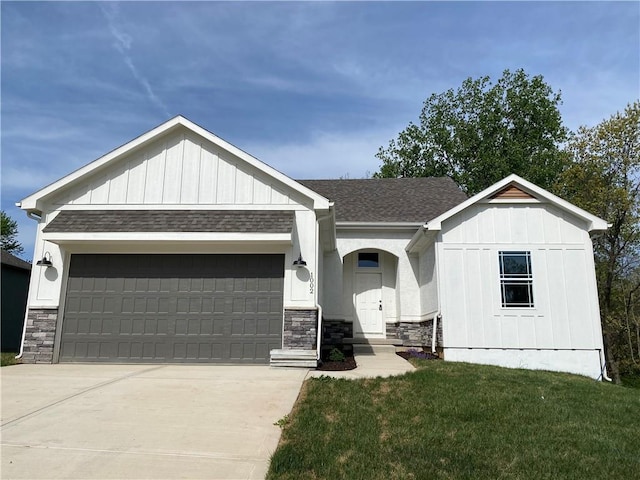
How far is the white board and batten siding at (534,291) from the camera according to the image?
33.4 feet

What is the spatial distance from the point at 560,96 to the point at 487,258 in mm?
21049

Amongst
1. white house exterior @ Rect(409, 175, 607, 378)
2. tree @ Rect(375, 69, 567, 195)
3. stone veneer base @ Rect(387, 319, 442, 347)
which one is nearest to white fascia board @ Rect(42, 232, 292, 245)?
white house exterior @ Rect(409, 175, 607, 378)

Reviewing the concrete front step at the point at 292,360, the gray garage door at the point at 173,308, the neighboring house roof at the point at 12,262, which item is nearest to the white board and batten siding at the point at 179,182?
the gray garage door at the point at 173,308

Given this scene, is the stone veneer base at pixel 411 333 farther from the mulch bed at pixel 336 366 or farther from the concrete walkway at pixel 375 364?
the mulch bed at pixel 336 366

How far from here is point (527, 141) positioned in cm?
2602

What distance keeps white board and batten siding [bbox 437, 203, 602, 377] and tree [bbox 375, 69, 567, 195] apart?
14857mm

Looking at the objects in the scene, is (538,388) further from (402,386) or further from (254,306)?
(254,306)

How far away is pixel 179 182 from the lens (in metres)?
10.1

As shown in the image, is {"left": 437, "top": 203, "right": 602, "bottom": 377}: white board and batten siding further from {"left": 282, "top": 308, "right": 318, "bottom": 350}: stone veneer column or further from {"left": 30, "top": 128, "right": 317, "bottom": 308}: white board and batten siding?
{"left": 30, "top": 128, "right": 317, "bottom": 308}: white board and batten siding

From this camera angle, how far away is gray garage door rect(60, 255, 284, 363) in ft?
30.8

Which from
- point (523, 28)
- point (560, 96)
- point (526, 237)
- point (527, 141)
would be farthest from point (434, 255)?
point (560, 96)

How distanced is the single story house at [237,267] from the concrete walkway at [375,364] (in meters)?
1.03

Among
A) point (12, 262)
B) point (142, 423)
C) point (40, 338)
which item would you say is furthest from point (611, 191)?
point (12, 262)

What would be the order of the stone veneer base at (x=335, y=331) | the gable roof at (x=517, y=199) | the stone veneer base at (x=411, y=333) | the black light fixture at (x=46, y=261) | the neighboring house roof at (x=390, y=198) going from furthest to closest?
the neighboring house roof at (x=390, y=198) < the stone veneer base at (x=335, y=331) < the stone veneer base at (x=411, y=333) < the gable roof at (x=517, y=199) < the black light fixture at (x=46, y=261)
